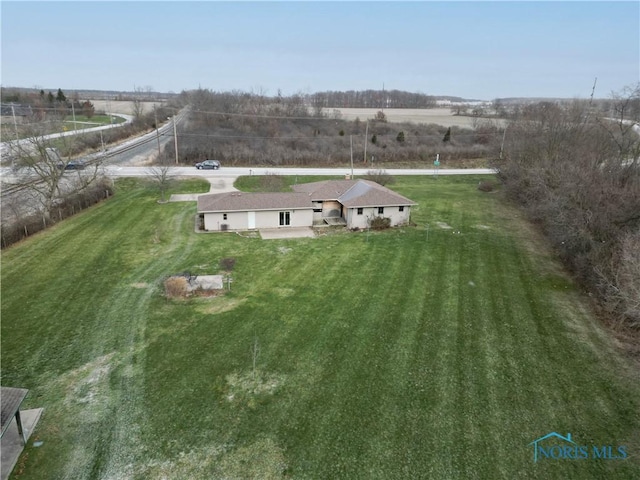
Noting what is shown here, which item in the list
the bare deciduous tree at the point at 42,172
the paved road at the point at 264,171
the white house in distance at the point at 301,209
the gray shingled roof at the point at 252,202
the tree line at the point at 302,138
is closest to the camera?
the gray shingled roof at the point at 252,202

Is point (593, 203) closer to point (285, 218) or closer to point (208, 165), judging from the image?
point (285, 218)

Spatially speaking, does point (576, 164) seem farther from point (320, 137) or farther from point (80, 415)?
point (320, 137)

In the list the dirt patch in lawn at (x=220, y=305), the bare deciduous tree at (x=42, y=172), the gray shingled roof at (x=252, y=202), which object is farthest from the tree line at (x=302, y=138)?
the dirt patch in lawn at (x=220, y=305)

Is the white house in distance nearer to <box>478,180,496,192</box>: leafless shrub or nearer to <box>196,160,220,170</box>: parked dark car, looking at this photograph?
<box>478,180,496,192</box>: leafless shrub

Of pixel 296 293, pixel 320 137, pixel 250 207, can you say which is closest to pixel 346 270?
pixel 296 293

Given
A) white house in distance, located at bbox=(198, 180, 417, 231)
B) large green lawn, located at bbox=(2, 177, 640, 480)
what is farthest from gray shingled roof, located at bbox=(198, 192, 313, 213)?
large green lawn, located at bbox=(2, 177, 640, 480)

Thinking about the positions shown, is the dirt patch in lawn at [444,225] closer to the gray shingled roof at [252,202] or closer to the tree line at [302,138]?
the gray shingled roof at [252,202]
